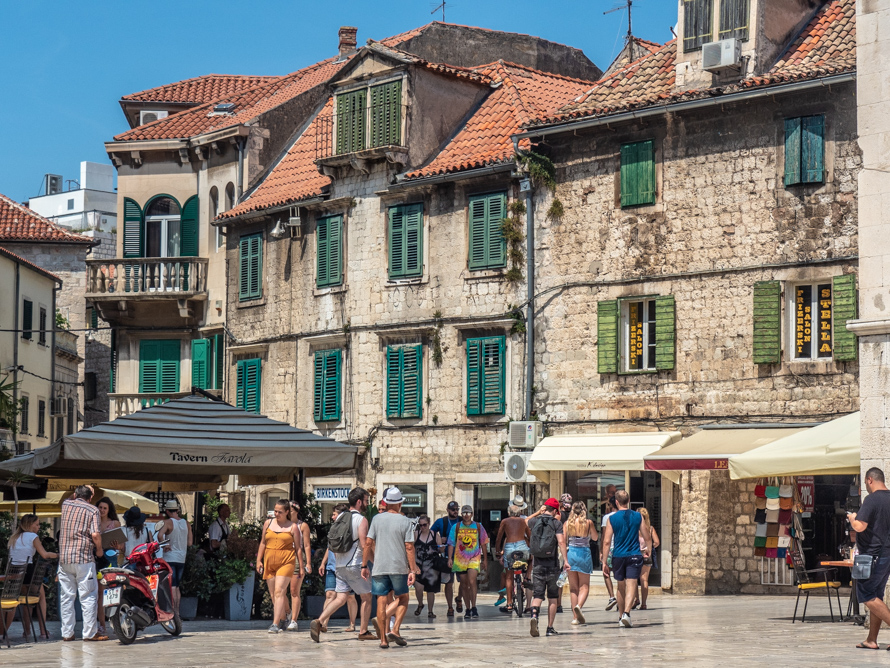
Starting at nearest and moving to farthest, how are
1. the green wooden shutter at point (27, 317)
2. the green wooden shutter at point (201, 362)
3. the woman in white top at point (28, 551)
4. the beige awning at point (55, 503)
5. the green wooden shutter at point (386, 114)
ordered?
the woman in white top at point (28, 551) < the beige awning at point (55, 503) < the green wooden shutter at point (386, 114) < the green wooden shutter at point (201, 362) < the green wooden shutter at point (27, 317)

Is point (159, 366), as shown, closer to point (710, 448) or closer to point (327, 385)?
point (327, 385)

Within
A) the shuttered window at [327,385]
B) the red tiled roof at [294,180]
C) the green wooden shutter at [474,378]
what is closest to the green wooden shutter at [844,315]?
the green wooden shutter at [474,378]

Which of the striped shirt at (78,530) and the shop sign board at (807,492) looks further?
the shop sign board at (807,492)

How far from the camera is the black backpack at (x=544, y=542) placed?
16422 millimetres

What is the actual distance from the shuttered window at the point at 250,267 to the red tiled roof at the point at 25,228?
15.8m

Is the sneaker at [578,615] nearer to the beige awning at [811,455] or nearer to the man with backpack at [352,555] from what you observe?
the beige awning at [811,455]

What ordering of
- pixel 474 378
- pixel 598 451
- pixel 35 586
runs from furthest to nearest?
pixel 474 378 < pixel 598 451 < pixel 35 586

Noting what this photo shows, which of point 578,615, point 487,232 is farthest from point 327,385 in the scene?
point 578,615

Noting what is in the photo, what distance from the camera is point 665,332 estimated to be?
85.9ft

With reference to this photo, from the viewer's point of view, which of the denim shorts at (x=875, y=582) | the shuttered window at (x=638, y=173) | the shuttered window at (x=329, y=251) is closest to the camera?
the denim shorts at (x=875, y=582)

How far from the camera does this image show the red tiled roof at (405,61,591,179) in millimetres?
29859

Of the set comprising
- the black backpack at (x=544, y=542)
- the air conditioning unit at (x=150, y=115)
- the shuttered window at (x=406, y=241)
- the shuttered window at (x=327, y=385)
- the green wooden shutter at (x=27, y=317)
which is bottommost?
the black backpack at (x=544, y=542)

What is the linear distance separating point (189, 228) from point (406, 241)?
839 centimetres

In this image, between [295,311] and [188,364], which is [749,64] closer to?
[295,311]
